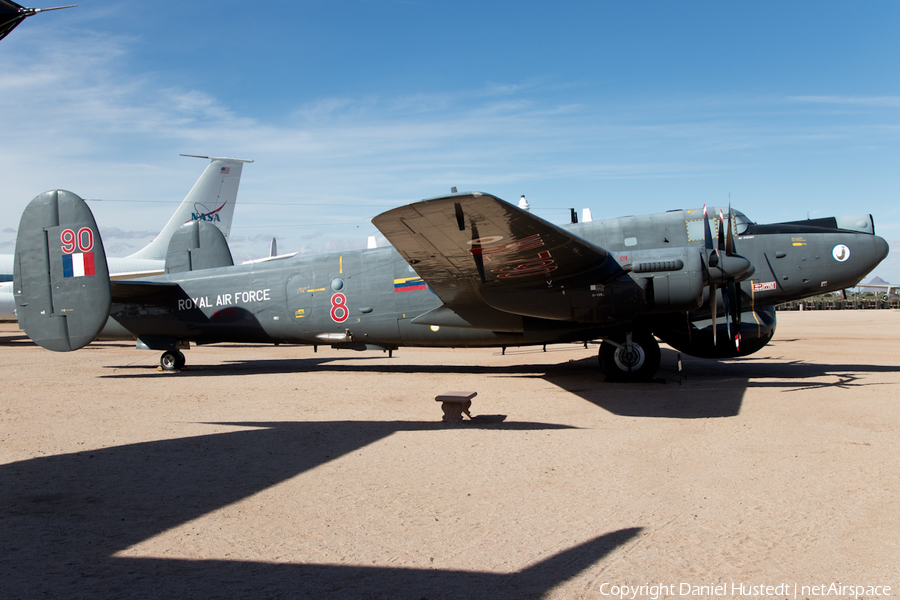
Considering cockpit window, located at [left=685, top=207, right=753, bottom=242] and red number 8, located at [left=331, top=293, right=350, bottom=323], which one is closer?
cockpit window, located at [left=685, top=207, right=753, bottom=242]

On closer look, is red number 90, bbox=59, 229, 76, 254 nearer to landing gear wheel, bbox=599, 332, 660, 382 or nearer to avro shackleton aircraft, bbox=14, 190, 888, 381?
avro shackleton aircraft, bbox=14, 190, 888, 381

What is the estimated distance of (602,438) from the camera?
24.2 feet

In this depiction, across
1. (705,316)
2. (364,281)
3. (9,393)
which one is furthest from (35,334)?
(705,316)

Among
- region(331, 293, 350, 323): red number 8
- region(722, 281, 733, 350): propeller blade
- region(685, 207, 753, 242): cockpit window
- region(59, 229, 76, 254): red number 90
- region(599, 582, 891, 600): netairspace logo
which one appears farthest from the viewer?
region(331, 293, 350, 323): red number 8

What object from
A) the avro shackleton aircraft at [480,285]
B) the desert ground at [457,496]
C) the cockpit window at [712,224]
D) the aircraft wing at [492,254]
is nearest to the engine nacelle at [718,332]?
the avro shackleton aircraft at [480,285]

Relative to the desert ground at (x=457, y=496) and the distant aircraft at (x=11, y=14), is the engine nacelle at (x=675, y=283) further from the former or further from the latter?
the distant aircraft at (x=11, y=14)

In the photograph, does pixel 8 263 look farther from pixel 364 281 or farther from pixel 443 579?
pixel 443 579

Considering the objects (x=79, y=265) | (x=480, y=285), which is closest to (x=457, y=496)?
(x=480, y=285)

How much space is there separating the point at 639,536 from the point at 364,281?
10980 mm

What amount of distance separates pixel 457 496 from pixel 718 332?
10.3m

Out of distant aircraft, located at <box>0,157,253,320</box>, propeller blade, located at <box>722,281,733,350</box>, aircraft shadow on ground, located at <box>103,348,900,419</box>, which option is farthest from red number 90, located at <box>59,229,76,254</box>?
distant aircraft, located at <box>0,157,253,320</box>

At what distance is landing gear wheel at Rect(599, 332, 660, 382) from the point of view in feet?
40.5

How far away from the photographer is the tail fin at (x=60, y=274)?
1348 cm

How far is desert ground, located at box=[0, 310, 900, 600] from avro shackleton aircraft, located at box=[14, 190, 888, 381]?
1.99 m
